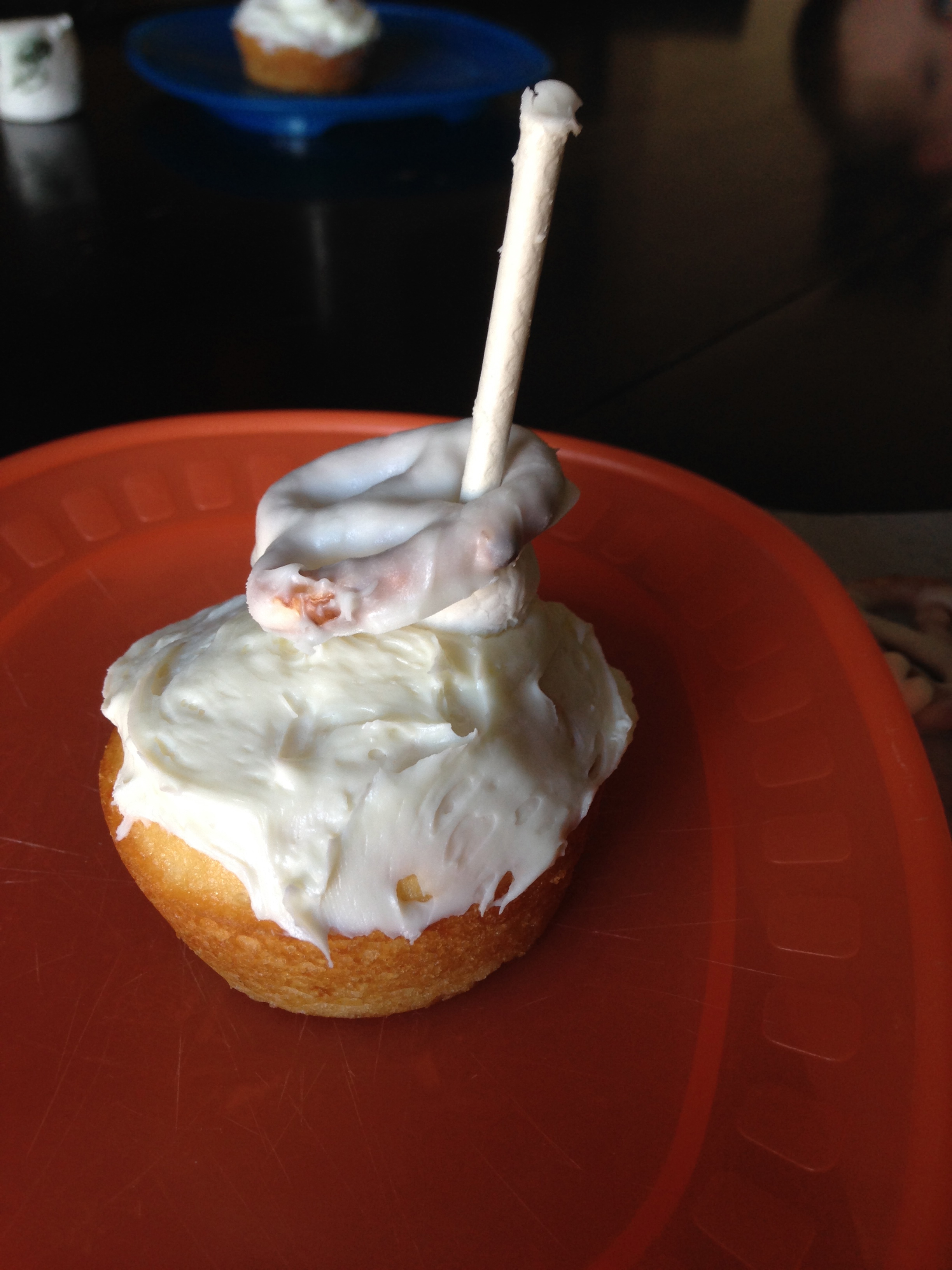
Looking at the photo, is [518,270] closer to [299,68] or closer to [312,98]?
[312,98]

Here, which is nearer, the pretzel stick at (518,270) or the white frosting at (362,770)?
the pretzel stick at (518,270)

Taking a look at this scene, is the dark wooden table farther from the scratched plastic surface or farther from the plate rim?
the scratched plastic surface

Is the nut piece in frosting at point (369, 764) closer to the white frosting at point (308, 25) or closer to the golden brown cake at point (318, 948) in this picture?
the golden brown cake at point (318, 948)

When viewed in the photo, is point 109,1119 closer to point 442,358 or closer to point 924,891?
point 924,891

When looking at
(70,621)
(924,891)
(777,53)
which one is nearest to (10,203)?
(70,621)

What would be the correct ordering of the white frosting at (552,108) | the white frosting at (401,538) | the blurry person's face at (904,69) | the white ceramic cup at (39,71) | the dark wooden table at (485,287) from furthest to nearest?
the blurry person's face at (904,69), the white ceramic cup at (39,71), the dark wooden table at (485,287), the white frosting at (401,538), the white frosting at (552,108)

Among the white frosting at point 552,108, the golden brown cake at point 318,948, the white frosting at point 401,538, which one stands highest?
the white frosting at point 552,108

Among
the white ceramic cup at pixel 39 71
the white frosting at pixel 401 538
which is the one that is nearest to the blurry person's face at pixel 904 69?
the white ceramic cup at pixel 39 71

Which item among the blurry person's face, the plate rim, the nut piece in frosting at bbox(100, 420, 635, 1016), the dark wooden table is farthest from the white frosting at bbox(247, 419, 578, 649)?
the blurry person's face
